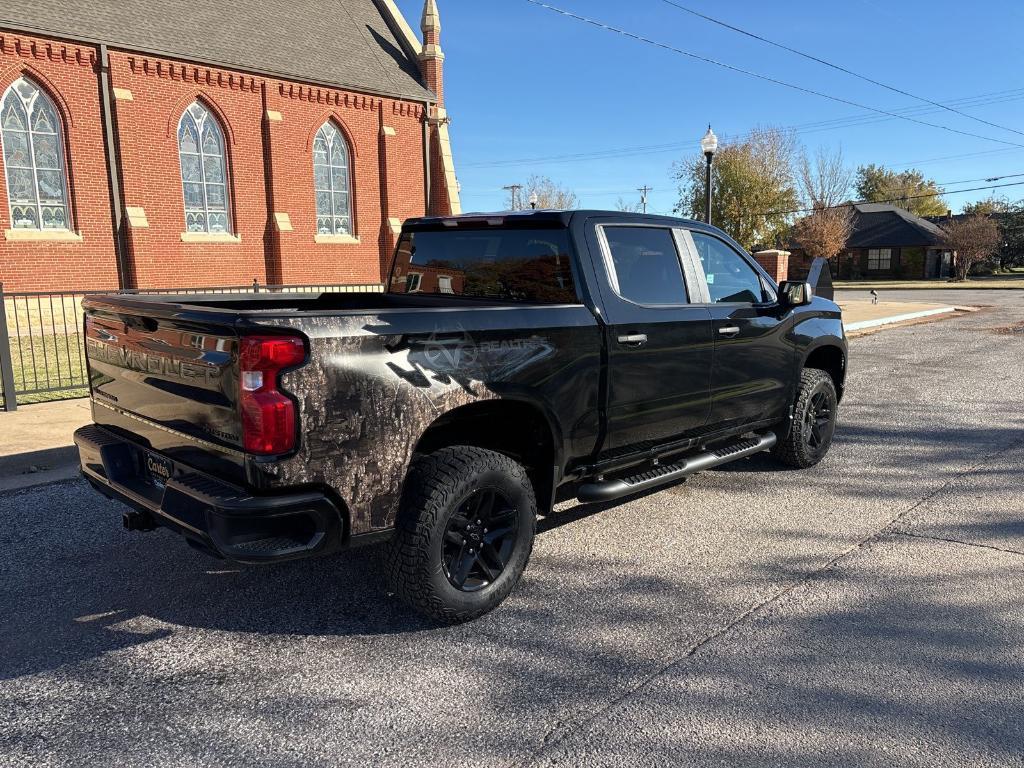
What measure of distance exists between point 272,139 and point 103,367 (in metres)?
18.6

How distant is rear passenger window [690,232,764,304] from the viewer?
509 centimetres

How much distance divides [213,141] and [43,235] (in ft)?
16.3

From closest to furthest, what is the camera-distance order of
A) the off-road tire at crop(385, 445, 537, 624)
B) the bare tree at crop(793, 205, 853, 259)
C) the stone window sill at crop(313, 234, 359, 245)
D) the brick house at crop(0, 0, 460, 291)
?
the off-road tire at crop(385, 445, 537, 624) < the brick house at crop(0, 0, 460, 291) < the stone window sill at crop(313, 234, 359, 245) < the bare tree at crop(793, 205, 853, 259)

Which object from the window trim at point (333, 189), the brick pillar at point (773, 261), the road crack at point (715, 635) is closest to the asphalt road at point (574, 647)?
the road crack at point (715, 635)

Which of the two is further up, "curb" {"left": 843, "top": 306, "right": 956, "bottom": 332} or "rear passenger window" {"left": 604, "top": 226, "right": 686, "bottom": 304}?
"rear passenger window" {"left": 604, "top": 226, "right": 686, "bottom": 304}

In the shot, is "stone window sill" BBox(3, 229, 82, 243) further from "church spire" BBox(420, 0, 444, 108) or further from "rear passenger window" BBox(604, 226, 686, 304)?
"rear passenger window" BBox(604, 226, 686, 304)

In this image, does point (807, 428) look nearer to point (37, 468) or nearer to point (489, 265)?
point (489, 265)

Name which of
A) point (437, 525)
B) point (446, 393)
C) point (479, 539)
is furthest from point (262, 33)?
point (437, 525)

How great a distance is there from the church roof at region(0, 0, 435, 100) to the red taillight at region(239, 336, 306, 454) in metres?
18.0

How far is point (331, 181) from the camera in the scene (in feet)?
74.6

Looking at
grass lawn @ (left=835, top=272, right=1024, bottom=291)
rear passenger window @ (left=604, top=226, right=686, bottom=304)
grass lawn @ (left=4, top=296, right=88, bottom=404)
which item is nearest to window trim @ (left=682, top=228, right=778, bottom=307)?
rear passenger window @ (left=604, top=226, right=686, bottom=304)

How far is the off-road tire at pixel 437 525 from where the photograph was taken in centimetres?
335

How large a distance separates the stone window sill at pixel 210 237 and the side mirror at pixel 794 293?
57.4ft

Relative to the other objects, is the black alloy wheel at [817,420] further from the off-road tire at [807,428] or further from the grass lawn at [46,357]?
the grass lawn at [46,357]
